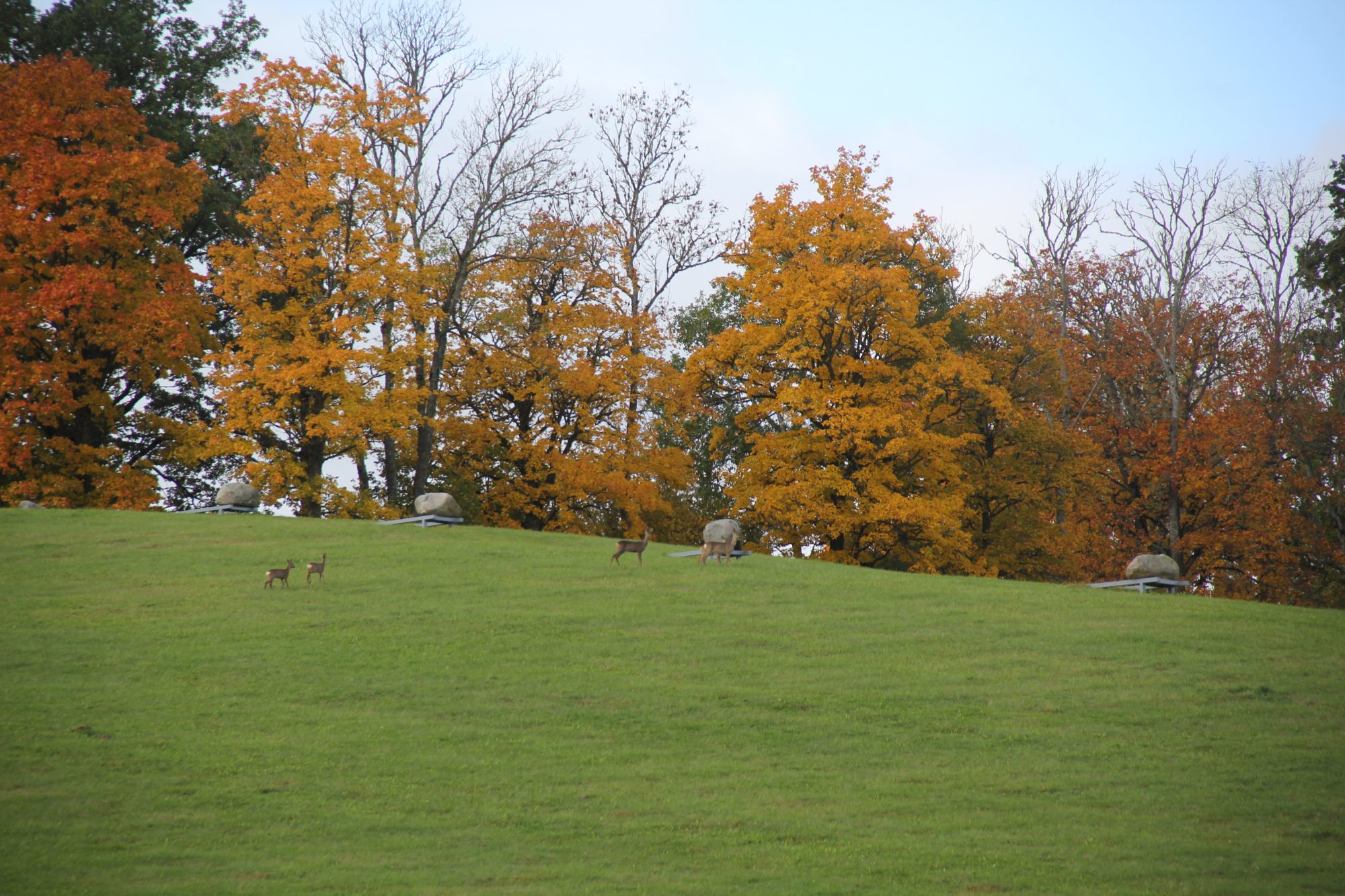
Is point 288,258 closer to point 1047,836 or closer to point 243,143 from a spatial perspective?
point 243,143

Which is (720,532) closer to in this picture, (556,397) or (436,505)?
(436,505)

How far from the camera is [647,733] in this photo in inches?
668

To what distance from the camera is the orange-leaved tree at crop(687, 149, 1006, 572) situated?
35500 millimetres

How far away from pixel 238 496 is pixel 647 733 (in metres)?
21.4

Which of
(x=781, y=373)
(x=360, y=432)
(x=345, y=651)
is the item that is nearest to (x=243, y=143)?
(x=360, y=432)

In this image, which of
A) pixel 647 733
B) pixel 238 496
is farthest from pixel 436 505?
pixel 647 733

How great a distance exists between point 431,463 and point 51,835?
110 ft

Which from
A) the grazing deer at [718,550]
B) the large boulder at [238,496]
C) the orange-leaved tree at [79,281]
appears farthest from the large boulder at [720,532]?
the orange-leaved tree at [79,281]

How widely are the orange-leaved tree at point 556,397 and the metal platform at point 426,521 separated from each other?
769cm

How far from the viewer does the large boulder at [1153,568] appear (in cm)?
2798

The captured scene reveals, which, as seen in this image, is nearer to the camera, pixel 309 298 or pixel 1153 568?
pixel 1153 568

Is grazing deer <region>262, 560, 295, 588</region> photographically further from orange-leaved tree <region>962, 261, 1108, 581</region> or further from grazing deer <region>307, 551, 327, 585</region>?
orange-leaved tree <region>962, 261, 1108, 581</region>

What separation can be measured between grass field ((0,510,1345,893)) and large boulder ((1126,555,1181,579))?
7.54 feet

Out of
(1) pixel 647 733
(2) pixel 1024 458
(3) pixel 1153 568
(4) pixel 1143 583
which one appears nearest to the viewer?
(1) pixel 647 733
